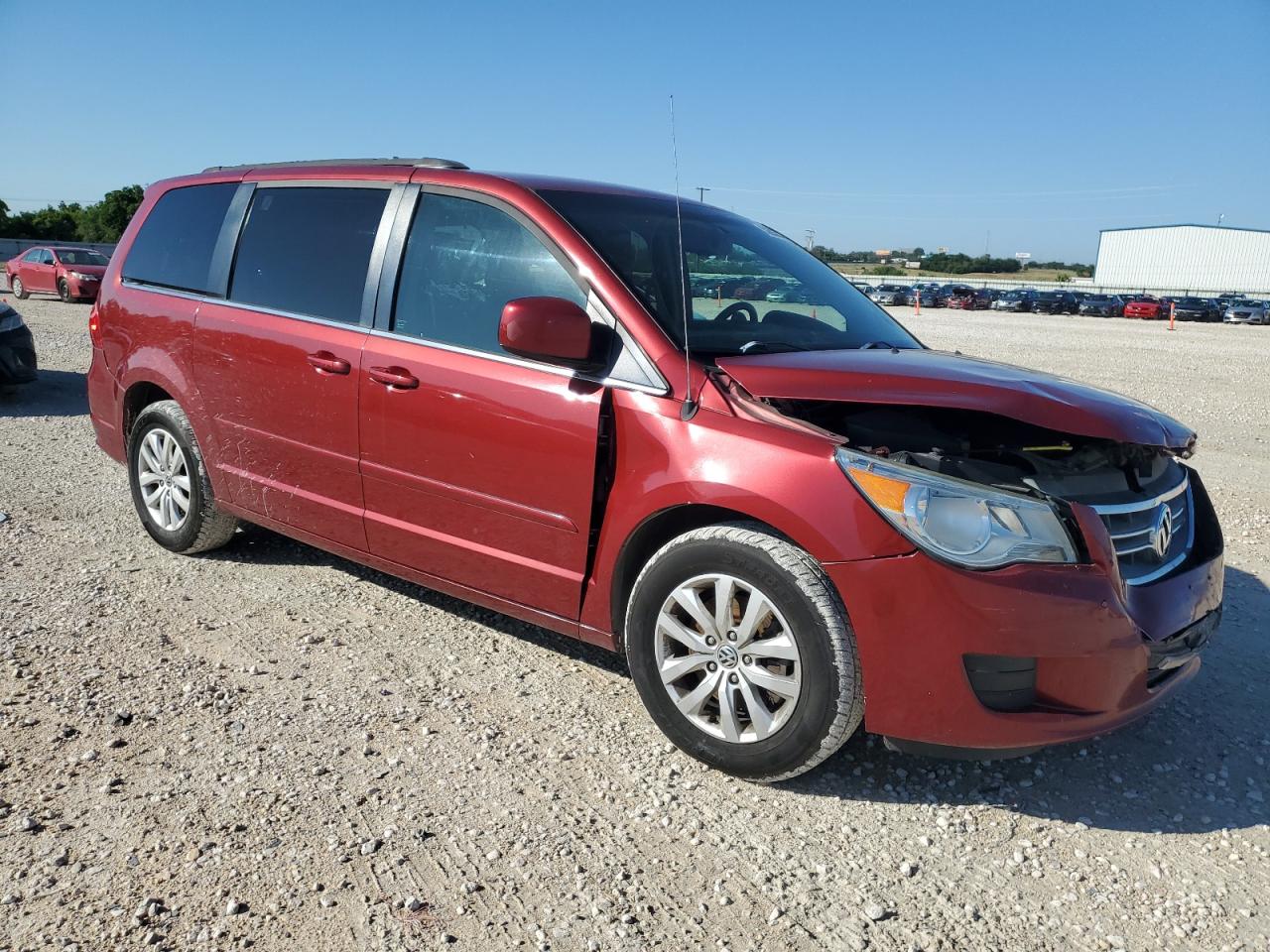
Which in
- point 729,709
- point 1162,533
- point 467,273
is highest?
point 467,273

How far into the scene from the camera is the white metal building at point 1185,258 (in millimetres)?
90125

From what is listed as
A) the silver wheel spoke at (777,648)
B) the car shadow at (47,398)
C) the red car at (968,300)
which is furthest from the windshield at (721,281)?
the red car at (968,300)

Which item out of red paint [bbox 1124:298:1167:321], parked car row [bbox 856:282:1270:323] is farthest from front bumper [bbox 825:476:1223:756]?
red paint [bbox 1124:298:1167:321]

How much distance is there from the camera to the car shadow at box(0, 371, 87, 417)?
9.44 m

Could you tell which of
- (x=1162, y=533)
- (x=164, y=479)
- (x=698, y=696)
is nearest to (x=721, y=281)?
Answer: (x=698, y=696)

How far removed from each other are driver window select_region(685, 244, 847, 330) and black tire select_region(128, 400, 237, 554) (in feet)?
8.56

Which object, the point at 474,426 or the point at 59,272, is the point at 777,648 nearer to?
the point at 474,426

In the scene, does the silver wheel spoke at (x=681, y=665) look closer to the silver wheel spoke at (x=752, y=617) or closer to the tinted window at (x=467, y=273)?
the silver wheel spoke at (x=752, y=617)

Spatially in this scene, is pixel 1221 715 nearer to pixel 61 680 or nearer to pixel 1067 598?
pixel 1067 598

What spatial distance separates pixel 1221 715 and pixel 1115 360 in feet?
59.0

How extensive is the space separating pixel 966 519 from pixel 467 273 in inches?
80.3

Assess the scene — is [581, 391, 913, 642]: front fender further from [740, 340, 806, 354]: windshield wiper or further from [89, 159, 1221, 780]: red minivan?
[740, 340, 806, 354]: windshield wiper

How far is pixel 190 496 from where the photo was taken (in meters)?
4.84

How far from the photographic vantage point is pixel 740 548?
291 centimetres
